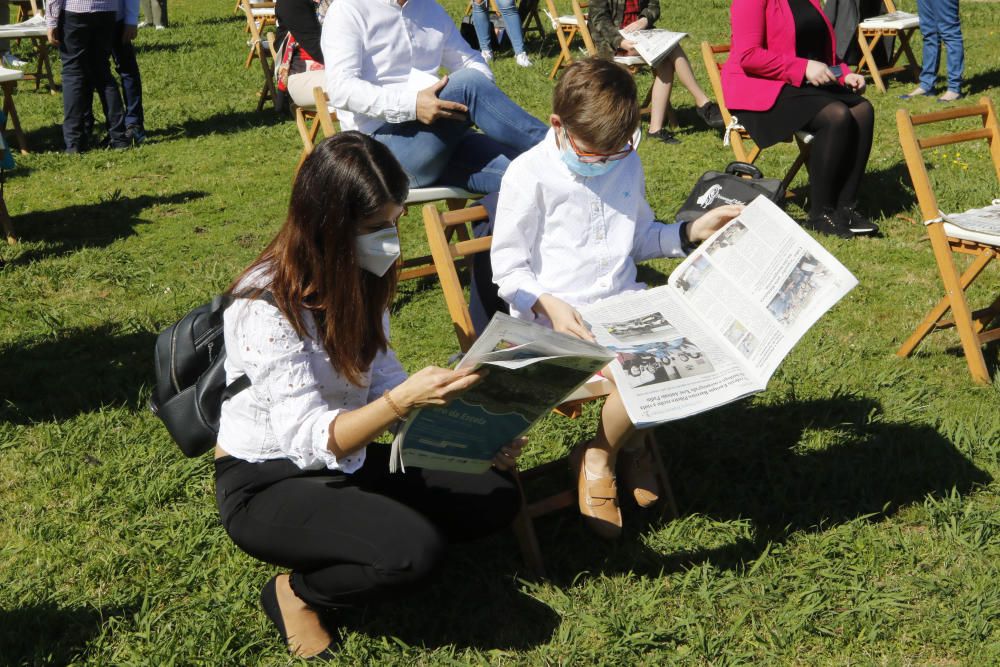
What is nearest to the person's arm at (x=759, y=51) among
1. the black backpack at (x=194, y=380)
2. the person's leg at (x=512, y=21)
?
the black backpack at (x=194, y=380)

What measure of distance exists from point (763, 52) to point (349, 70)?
2.59 metres

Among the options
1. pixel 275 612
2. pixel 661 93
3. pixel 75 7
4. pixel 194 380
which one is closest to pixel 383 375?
pixel 194 380

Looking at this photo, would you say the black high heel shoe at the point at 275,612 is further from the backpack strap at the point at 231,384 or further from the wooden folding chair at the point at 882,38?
the wooden folding chair at the point at 882,38

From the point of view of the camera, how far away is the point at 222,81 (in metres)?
11.9

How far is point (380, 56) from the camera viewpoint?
4.67 m

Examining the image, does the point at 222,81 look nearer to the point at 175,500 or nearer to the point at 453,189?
the point at 453,189

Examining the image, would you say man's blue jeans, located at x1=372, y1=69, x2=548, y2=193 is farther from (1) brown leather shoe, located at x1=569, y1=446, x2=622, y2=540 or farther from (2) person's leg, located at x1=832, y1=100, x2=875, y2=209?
(2) person's leg, located at x1=832, y1=100, x2=875, y2=209

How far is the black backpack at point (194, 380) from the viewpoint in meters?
2.59

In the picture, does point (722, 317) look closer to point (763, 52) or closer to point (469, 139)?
point (469, 139)

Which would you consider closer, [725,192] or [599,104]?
[599,104]

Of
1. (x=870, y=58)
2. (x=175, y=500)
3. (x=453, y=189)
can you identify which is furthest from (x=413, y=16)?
(x=870, y=58)

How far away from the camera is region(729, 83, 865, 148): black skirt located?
18.6 ft

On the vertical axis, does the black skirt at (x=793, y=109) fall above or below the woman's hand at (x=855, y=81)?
below

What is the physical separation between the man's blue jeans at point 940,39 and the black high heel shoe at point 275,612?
8235 mm
